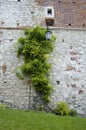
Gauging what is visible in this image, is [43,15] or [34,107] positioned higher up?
[43,15]

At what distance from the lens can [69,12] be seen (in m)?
14.7

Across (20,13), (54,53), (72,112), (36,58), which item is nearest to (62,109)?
(72,112)

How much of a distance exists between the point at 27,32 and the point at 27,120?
5453 millimetres

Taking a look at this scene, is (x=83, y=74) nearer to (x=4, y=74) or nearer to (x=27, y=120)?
(x=4, y=74)

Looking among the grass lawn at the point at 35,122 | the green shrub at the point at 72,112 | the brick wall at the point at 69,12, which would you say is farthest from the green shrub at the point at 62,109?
the brick wall at the point at 69,12

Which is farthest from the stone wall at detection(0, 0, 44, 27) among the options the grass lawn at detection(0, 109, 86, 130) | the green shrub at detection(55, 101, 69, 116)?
the grass lawn at detection(0, 109, 86, 130)

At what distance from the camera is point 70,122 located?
10.2 m

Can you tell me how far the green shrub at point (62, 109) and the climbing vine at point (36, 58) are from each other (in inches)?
19.2

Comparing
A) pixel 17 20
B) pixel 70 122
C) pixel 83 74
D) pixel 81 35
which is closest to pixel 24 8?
pixel 17 20

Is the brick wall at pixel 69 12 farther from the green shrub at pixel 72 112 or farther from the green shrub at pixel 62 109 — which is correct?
the green shrub at pixel 72 112

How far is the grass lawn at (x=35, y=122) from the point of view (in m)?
8.84

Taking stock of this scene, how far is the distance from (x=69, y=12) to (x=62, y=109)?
14.6ft

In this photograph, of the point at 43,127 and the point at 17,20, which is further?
the point at 17,20

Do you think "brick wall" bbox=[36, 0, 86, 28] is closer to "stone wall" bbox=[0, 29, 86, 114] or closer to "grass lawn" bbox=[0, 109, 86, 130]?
"stone wall" bbox=[0, 29, 86, 114]
